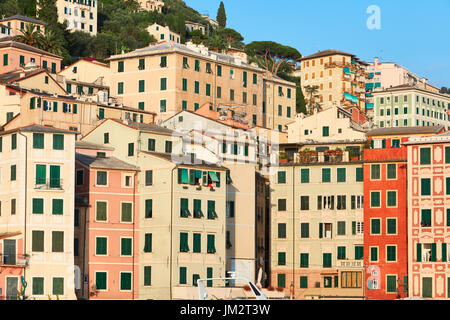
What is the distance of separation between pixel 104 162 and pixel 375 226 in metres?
22.8

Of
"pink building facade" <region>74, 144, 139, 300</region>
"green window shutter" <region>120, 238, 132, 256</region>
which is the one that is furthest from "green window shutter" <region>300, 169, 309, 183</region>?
"green window shutter" <region>120, 238, 132, 256</region>

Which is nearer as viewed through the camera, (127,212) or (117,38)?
(127,212)

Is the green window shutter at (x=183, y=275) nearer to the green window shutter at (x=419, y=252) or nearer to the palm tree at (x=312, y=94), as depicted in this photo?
the green window shutter at (x=419, y=252)

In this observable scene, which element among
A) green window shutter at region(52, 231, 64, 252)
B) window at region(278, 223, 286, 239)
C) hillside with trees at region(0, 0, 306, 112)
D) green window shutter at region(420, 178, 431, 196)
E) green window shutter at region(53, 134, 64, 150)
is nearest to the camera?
green window shutter at region(52, 231, 64, 252)

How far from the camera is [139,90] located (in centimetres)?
10756

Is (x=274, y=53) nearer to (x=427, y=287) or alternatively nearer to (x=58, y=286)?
(x=427, y=287)

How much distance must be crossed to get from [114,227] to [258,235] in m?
14.5

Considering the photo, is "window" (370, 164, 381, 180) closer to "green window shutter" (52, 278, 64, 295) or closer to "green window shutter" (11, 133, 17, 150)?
"green window shutter" (52, 278, 64, 295)

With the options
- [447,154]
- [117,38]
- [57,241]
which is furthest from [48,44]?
[447,154]

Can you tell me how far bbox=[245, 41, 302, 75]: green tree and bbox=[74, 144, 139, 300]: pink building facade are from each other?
10574 centimetres

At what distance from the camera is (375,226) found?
264 ft

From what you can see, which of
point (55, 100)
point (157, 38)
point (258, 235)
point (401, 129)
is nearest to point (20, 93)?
point (55, 100)

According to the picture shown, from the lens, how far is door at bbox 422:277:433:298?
2974 inches

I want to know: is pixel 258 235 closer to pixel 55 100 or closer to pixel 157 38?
pixel 55 100
